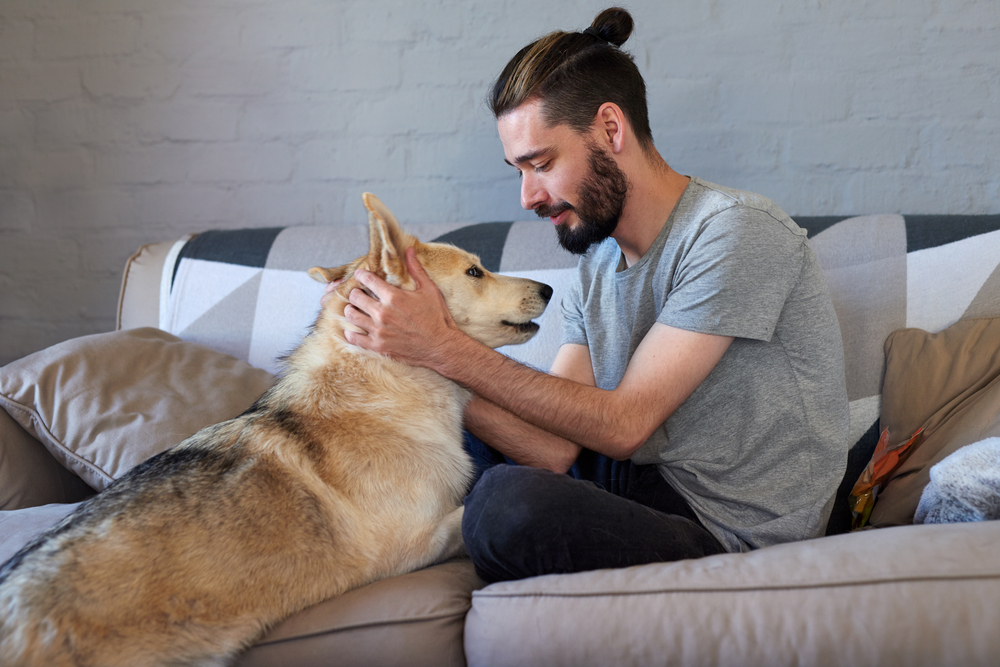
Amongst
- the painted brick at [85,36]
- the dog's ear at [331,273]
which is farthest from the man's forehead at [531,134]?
the painted brick at [85,36]

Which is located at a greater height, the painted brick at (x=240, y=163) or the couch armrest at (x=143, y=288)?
the painted brick at (x=240, y=163)

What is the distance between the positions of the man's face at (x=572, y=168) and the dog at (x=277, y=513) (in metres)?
0.26

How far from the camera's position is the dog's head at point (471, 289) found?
1604 mm

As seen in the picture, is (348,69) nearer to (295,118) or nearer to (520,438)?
(295,118)

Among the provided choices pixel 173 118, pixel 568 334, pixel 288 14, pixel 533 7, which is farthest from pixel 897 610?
pixel 173 118

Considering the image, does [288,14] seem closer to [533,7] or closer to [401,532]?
[533,7]

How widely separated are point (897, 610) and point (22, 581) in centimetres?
141

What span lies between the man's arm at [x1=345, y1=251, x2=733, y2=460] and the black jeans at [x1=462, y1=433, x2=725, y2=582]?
18 cm

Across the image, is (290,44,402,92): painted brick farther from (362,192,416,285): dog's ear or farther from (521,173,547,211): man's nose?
(362,192,416,285): dog's ear

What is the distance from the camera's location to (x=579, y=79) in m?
1.69

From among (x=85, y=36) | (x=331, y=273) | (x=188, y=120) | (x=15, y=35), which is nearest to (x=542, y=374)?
(x=331, y=273)

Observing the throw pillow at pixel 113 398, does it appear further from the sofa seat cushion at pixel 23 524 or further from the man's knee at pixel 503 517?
the man's knee at pixel 503 517

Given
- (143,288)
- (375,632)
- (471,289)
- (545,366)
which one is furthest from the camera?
(143,288)

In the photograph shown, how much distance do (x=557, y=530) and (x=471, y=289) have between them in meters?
0.64
